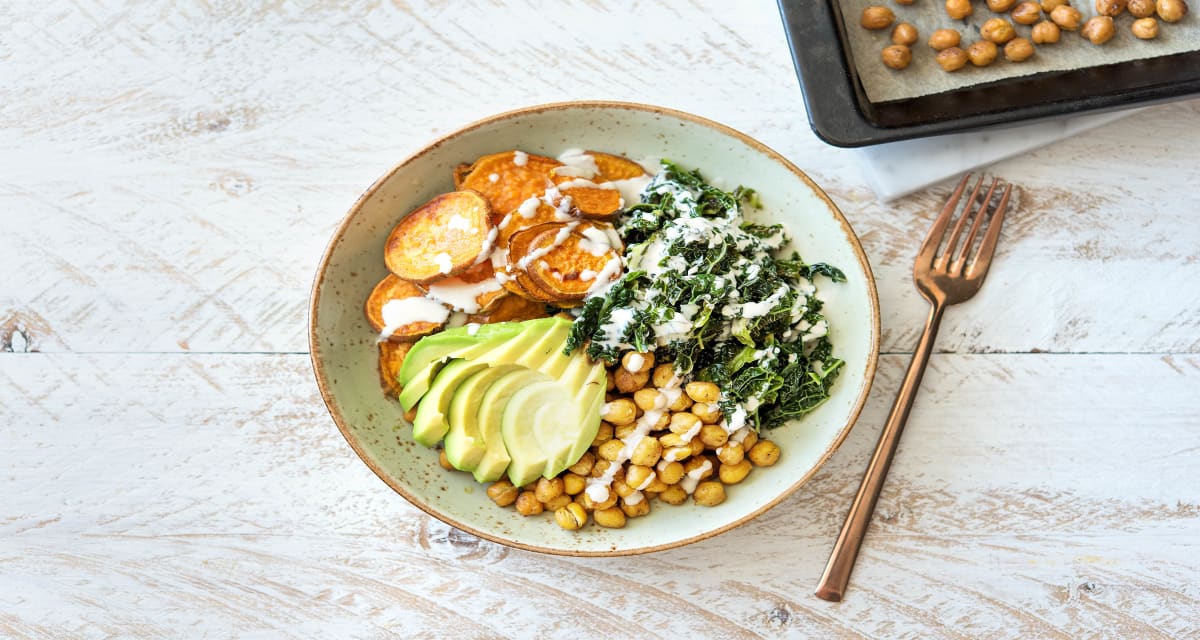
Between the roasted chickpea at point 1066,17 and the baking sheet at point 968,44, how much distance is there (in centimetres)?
4

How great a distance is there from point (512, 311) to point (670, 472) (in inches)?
24.6

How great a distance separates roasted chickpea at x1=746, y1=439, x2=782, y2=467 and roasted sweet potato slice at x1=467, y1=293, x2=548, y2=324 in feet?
2.29

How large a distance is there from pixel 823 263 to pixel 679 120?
1.88ft

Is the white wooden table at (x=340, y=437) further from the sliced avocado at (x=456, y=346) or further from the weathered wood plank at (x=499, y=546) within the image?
the sliced avocado at (x=456, y=346)

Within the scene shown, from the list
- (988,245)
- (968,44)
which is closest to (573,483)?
(988,245)

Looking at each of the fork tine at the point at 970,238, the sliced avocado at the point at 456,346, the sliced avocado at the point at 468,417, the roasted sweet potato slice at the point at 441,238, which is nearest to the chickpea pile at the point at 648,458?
the sliced avocado at the point at 468,417

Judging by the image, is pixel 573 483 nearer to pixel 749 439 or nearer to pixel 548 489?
pixel 548 489

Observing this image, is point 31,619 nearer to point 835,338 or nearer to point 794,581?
point 794,581

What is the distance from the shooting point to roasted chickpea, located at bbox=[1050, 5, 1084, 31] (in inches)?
104

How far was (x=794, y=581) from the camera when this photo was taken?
268cm

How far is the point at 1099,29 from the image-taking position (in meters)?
2.63

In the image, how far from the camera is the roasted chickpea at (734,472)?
2461 mm

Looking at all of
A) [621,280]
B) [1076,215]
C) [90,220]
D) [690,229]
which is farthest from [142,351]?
[1076,215]

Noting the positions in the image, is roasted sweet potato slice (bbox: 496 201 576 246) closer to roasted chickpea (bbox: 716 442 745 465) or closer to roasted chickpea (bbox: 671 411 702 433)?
roasted chickpea (bbox: 671 411 702 433)
